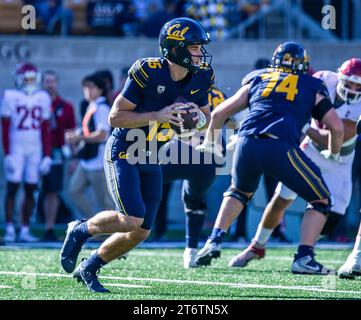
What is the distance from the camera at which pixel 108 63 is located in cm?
1411

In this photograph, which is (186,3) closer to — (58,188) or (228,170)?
(58,188)

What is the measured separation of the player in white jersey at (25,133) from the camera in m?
11.7

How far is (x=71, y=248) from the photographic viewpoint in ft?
23.3

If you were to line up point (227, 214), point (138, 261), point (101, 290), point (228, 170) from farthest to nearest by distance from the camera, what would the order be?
point (228, 170) < point (138, 261) < point (227, 214) < point (101, 290)

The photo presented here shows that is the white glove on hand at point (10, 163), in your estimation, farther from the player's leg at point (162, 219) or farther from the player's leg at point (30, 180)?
the player's leg at point (162, 219)

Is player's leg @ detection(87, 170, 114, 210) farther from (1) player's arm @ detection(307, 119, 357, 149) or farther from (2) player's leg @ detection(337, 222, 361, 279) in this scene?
(2) player's leg @ detection(337, 222, 361, 279)

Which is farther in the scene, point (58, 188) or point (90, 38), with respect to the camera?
point (90, 38)

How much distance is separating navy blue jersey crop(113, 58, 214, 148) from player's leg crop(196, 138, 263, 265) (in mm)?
842

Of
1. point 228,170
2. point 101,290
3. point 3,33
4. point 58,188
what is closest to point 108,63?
point 3,33

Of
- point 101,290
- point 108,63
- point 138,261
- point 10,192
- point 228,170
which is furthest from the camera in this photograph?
point 108,63

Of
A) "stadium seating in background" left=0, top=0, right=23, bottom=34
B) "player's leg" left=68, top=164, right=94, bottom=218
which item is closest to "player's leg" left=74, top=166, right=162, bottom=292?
"player's leg" left=68, top=164, right=94, bottom=218

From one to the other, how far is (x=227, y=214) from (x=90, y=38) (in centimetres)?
678

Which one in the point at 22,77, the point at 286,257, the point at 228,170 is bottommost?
the point at 286,257

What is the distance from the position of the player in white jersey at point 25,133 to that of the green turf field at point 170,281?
7.73ft
